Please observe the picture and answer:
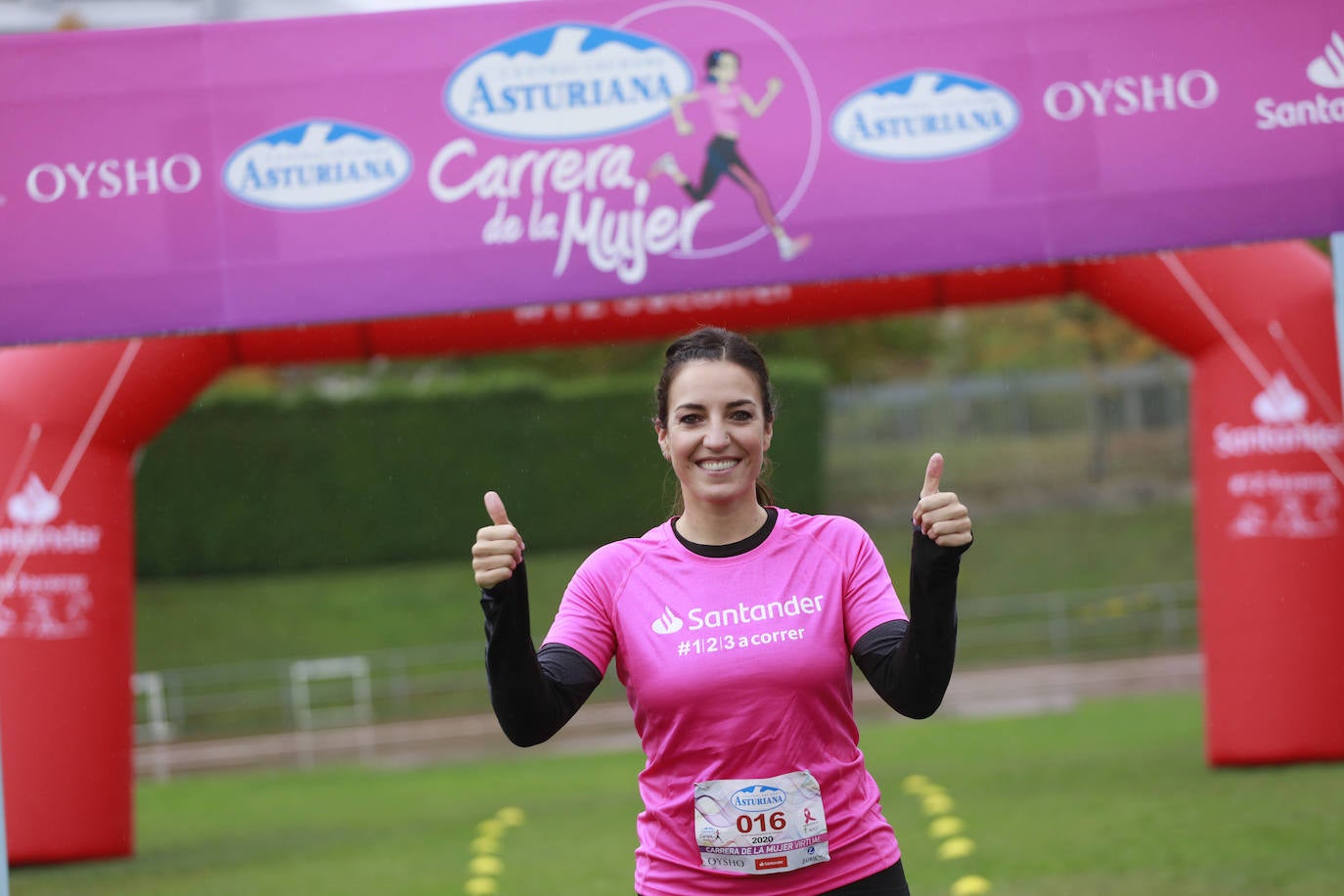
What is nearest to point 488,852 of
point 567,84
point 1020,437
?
point 567,84

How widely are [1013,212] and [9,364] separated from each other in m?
5.18

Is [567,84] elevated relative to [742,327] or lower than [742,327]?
elevated

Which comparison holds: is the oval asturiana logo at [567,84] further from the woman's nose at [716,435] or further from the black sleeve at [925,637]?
the black sleeve at [925,637]

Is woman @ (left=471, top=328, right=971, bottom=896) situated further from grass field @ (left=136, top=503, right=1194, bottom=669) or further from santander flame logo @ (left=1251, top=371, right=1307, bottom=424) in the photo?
grass field @ (left=136, top=503, right=1194, bottom=669)

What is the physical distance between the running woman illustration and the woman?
2.65 metres

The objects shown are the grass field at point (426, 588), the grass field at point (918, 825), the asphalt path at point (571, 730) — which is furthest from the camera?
the grass field at point (426, 588)

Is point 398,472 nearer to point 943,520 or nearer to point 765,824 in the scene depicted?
point 765,824

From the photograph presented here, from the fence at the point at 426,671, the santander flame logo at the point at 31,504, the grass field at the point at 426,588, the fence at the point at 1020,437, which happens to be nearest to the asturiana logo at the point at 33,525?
the santander flame logo at the point at 31,504

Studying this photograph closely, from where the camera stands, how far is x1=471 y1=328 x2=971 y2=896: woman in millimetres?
2689

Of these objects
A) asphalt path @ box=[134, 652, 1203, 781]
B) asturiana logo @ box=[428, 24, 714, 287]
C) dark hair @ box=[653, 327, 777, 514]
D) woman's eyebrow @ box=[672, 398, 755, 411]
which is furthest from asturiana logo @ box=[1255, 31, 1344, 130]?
asphalt path @ box=[134, 652, 1203, 781]

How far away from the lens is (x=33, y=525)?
26.4 ft

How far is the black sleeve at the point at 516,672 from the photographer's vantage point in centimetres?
269

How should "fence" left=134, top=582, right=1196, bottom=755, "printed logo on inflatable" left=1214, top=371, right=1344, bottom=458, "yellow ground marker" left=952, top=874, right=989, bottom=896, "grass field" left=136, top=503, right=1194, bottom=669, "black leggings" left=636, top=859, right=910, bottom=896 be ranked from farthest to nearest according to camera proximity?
"grass field" left=136, top=503, right=1194, bottom=669 → "fence" left=134, top=582, right=1196, bottom=755 → "printed logo on inflatable" left=1214, top=371, right=1344, bottom=458 → "yellow ground marker" left=952, top=874, right=989, bottom=896 → "black leggings" left=636, top=859, right=910, bottom=896

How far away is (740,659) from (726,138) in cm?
306
